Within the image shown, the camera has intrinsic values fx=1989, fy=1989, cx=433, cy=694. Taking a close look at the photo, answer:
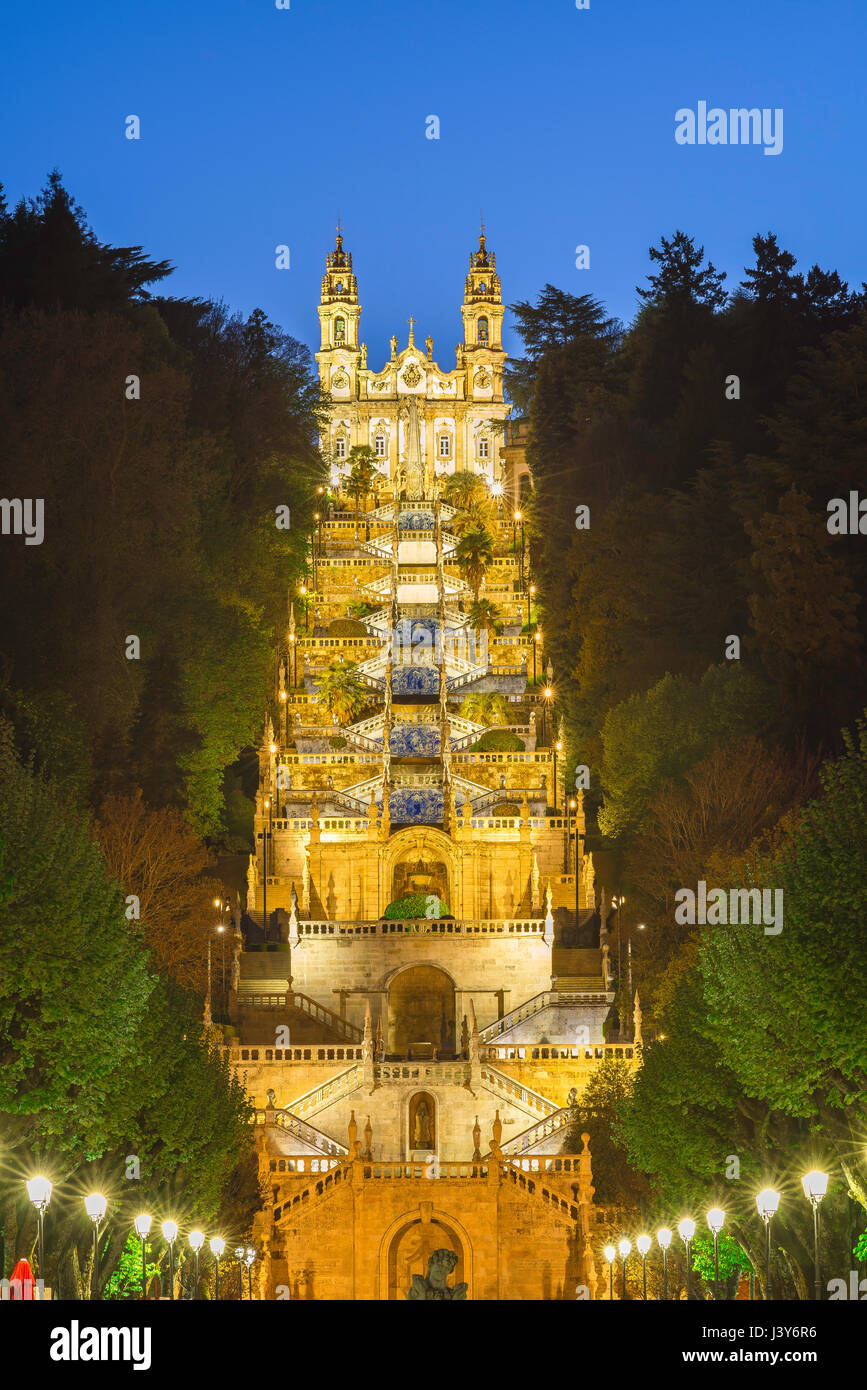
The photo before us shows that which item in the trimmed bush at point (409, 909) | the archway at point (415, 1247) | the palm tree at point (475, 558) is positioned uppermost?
the palm tree at point (475, 558)

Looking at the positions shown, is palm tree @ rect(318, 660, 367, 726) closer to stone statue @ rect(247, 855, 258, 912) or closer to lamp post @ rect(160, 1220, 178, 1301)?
stone statue @ rect(247, 855, 258, 912)

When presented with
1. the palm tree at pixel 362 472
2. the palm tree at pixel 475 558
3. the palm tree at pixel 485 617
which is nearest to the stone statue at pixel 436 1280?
the palm tree at pixel 485 617

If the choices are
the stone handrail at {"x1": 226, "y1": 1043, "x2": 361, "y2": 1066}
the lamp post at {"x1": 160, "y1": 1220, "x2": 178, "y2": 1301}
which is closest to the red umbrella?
the lamp post at {"x1": 160, "y1": 1220, "x2": 178, "y2": 1301}

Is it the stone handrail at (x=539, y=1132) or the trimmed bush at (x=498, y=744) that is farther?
the trimmed bush at (x=498, y=744)

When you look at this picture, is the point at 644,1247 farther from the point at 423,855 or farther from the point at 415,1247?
the point at 423,855

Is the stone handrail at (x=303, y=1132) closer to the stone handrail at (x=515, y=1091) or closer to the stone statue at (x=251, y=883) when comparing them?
the stone handrail at (x=515, y=1091)

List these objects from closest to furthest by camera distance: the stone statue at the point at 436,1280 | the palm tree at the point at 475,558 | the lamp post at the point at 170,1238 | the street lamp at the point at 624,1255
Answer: the lamp post at the point at 170,1238
the stone statue at the point at 436,1280
the street lamp at the point at 624,1255
the palm tree at the point at 475,558
